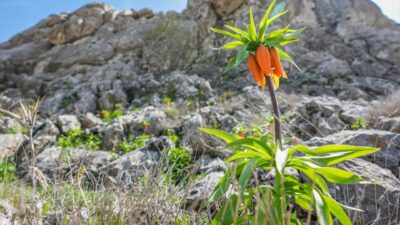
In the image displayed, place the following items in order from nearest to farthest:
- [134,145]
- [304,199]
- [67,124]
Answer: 1. [304,199]
2. [134,145]
3. [67,124]

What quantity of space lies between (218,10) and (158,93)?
5.91 m

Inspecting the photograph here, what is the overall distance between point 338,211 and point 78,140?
6.36 metres

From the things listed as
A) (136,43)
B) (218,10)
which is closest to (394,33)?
(218,10)

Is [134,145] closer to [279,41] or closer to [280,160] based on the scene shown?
[279,41]

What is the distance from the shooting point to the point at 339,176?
128 centimetres

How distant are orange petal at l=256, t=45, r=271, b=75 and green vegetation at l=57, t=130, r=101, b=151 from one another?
5384 mm

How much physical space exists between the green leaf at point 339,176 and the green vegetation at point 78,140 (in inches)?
222

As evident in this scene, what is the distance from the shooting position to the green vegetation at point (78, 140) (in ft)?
21.3

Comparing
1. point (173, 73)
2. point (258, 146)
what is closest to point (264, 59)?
point (258, 146)

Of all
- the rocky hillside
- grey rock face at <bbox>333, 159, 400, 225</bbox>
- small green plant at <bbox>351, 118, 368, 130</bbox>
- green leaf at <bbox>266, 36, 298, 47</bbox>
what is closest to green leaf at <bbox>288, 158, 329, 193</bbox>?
green leaf at <bbox>266, 36, 298, 47</bbox>

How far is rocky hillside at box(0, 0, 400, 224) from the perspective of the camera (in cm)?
708

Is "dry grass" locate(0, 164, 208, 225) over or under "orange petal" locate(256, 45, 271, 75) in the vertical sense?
under

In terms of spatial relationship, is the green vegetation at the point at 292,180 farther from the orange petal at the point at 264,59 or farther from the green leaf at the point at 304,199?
the orange petal at the point at 264,59

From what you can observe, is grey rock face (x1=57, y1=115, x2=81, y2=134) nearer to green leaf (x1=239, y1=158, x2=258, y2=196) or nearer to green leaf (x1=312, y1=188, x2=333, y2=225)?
green leaf (x1=239, y1=158, x2=258, y2=196)
